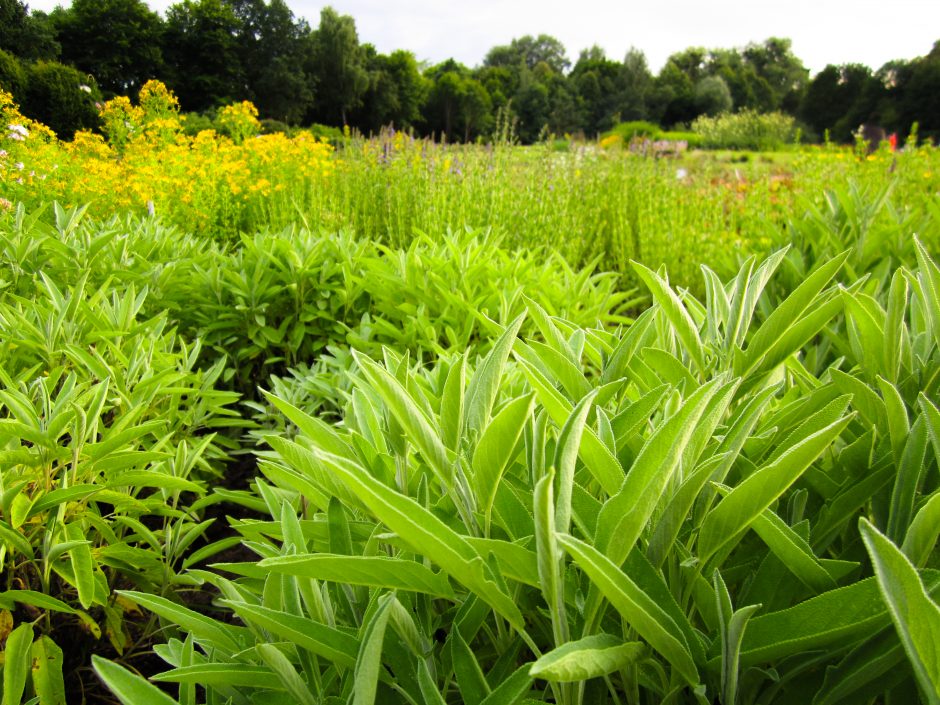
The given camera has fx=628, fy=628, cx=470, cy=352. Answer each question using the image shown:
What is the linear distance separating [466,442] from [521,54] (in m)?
92.7

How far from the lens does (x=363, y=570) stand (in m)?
0.53

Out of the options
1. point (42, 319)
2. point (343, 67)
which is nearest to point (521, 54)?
point (343, 67)

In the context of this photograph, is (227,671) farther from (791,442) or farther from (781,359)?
(781,359)

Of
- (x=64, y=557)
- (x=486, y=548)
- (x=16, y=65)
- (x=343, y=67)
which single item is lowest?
(x=64, y=557)

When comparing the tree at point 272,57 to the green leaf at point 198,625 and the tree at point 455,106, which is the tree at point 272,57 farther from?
the tree at point 455,106

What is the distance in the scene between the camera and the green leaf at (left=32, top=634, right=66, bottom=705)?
4.09 feet

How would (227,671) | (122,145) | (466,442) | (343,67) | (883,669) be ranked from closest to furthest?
(883,669), (227,671), (466,442), (122,145), (343,67)

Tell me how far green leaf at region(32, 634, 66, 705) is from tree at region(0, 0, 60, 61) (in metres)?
12.9

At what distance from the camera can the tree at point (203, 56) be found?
17672 mm

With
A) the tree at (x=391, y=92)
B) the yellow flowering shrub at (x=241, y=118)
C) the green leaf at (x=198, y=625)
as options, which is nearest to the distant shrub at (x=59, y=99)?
the yellow flowering shrub at (x=241, y=118)

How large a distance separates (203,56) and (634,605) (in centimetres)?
2161

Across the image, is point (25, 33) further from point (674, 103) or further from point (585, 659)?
point (674, 103)

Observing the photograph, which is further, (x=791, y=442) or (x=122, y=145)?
(x=122, y=145)

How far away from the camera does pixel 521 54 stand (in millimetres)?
84125
